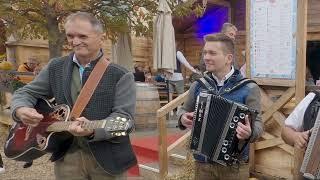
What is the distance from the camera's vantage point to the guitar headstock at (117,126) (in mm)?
2615

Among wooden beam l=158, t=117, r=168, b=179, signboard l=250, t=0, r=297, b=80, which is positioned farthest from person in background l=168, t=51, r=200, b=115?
signboard l=250, t=0, r=297, b=80

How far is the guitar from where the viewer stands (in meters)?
2.86

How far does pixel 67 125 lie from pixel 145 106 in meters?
5.27

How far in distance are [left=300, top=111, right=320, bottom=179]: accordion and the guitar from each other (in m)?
1.07

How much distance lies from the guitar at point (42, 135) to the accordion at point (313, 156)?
3.51 ft

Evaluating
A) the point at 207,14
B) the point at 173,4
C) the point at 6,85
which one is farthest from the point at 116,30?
the point at 207,14

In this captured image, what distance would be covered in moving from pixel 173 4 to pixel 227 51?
5163 mm

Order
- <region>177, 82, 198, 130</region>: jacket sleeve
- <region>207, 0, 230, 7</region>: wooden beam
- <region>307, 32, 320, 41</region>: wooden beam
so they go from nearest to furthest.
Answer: <region>177, 82, 198, 130</region>: jacket sleeve, <region>307, 32, 320, 41</region>: wooden beam, <region>207, 0, 230, 7</region>: wooden beam

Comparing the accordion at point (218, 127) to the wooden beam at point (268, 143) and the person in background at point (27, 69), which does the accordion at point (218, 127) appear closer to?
the wooden beam at point (268, 143)

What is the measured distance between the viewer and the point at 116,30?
25.7 ft

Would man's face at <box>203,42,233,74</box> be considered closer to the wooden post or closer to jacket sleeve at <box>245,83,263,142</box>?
jacket sleeve at <box>245,83,263,142</box>

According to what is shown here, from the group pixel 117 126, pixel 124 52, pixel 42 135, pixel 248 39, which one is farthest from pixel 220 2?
pixel 117 126

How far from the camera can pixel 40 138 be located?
2.92 meters

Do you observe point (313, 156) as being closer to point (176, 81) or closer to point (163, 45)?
point (163, 45)
